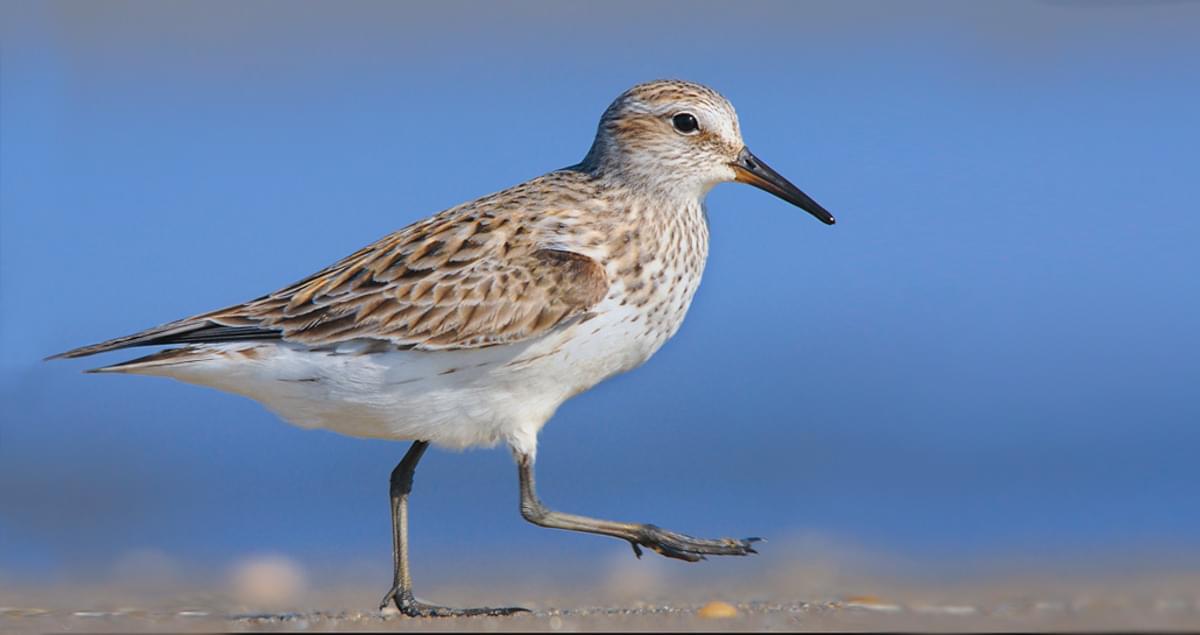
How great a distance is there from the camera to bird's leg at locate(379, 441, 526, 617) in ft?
24.8

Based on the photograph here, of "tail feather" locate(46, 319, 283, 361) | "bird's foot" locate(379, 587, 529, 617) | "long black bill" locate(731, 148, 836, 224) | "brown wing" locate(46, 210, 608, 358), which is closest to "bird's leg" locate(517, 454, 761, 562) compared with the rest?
"bird's foot" locate(379, 587, 529, 617)

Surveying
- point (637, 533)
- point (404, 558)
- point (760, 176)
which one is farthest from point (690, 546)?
point (760, 176)

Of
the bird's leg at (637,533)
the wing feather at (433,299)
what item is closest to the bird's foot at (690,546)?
the bird's leg at (637,533)

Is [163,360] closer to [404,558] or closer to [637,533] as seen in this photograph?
[404,558]

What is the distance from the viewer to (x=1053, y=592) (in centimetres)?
810

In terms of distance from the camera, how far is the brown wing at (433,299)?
7289 mm

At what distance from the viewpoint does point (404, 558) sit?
786 cm

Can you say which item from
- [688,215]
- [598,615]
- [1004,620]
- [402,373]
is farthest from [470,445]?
[1004,620]

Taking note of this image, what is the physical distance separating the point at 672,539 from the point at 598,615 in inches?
21.0

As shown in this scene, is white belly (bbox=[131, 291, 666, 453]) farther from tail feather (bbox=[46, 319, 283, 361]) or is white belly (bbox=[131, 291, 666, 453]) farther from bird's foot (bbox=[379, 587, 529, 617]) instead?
bird's foot (bbox=[379, 587, 529, 617])

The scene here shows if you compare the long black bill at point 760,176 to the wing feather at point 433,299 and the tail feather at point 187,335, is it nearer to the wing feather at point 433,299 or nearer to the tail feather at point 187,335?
the wing feather at point 433,299

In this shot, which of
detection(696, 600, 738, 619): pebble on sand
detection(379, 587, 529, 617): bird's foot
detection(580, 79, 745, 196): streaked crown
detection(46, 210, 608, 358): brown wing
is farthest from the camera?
detection(580, 79, 745, 196): streaked crown

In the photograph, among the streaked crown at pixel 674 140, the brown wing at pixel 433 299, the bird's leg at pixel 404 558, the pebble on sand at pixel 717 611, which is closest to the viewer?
the pebble on sand at pixel 717 611

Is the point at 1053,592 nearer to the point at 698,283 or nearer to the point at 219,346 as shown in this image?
the point at 698,283
